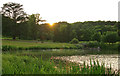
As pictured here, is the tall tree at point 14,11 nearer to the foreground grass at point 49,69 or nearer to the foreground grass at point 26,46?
the foreground grass at point 26,46

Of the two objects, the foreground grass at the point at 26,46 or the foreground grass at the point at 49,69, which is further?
the foreground grass at the point at 26,46

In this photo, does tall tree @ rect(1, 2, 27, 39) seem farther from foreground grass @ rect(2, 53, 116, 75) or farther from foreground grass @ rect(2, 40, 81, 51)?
foreground grass @ rect(2, 53, 116, 75)

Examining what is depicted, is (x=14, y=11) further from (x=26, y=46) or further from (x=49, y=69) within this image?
(x=49, y=69)

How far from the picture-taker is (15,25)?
39.9 m

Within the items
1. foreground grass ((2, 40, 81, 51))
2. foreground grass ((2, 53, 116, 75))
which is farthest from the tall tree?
foreground grass ((2, 53, 116, 75))

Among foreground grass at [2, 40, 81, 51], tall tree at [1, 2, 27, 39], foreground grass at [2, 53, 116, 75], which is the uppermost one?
tall tree at [1, 2, 27, 39]

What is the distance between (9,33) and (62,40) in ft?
47.5

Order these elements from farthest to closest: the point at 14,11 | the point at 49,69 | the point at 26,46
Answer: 1. the point at 14,11
2. the point at 26,46
3. the point at 49,69

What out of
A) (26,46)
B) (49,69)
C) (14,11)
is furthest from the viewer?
(14,11)

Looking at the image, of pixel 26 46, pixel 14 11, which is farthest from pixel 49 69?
pixel 14 11

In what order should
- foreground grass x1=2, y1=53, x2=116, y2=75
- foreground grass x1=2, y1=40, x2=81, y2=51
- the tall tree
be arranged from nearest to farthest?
foreground grass x1=2, y1=53, x2=116, y2=75 < foreground grass x1=2, y1=40, x2=81, y2=51 < the tall tree

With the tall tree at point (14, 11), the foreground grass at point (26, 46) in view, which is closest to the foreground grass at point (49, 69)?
the foreground grass at point (26, 46)

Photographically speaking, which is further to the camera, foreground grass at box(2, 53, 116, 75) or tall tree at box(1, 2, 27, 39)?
tall tree at box(1, 2, 27, 39)

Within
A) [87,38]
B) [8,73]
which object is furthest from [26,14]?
[8,73]
